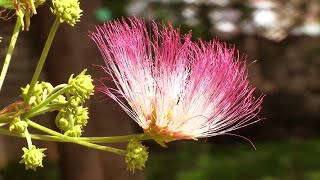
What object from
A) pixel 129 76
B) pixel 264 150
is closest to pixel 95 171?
pixel 129 76

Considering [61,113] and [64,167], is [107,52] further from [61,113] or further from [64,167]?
[64,167]

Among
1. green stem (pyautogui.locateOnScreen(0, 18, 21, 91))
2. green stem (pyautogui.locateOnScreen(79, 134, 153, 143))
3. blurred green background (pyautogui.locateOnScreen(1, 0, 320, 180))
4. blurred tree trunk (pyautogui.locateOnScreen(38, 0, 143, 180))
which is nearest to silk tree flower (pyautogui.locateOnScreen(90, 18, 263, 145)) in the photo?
green stem (pyautogui.locateOnScreen(79, 134, 153, 143))

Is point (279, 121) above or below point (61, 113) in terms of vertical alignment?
above

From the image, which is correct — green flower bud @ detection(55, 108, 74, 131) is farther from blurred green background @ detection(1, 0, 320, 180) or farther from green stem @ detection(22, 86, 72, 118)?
blurred green background @ detection(1, 0, 320, 180)

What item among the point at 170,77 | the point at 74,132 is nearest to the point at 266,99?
the point at 170,77

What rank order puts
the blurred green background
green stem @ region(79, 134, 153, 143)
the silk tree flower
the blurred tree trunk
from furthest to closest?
the blurred green background < the blurred tree trunk < the silk tree flower < green stem @ region(79, 134, 153, 143)

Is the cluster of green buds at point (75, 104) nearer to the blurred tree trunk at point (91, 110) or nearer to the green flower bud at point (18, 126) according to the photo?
the green flower bud at point (18, 126)
